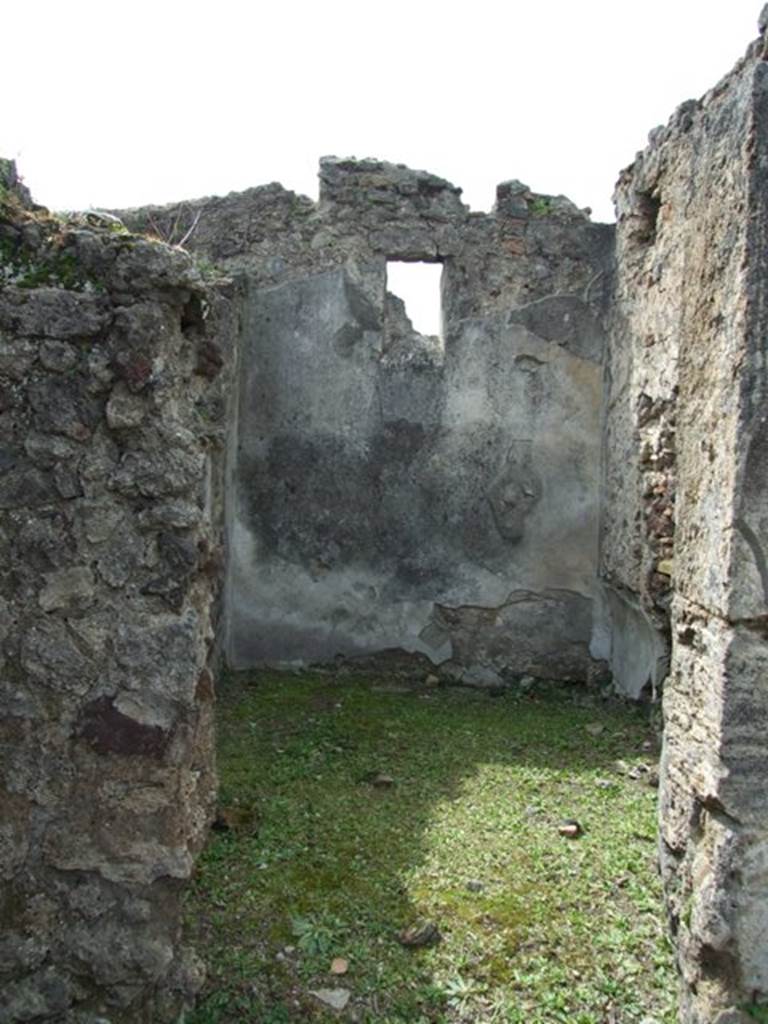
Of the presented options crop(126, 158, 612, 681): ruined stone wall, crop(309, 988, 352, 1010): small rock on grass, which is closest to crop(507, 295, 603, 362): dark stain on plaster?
crop(126, 158, 612, 681): ruined stone wall

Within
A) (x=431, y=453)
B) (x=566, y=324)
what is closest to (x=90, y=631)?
(x=431, y=453)

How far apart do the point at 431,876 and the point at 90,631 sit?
6.12 feet

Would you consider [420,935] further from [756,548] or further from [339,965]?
[756,548]

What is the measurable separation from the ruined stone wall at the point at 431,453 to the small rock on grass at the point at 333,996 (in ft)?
13.4

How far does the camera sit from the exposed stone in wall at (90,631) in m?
2.49

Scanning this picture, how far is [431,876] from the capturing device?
144 inches

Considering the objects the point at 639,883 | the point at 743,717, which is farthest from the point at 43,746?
the point at 639,883

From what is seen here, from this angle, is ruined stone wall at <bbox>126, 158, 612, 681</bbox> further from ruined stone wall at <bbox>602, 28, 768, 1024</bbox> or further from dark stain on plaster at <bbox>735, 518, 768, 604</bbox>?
dark stain on plaster at <bbox>735, 518, 768, 604</bbox>

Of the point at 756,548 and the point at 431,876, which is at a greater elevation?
the point at 756,548

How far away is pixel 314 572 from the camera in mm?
6988

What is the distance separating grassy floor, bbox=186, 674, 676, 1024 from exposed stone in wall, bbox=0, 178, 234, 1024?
50 cm

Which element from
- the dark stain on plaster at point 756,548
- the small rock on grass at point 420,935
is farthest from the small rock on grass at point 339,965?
the dark stain on plaster at point 756,548

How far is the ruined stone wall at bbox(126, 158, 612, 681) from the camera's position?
695 cm

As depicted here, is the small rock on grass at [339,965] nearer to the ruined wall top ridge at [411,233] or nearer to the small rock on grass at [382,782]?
the small rock on grass at [382,782]
